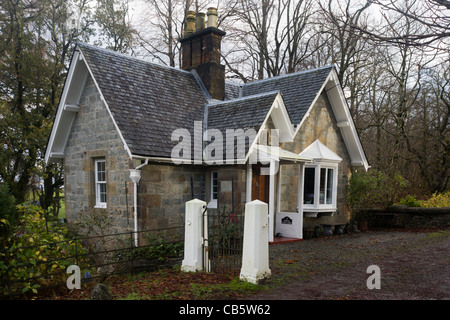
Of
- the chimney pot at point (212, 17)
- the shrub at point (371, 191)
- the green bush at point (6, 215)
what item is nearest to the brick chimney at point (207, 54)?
the chimney pot at point (212, 17)

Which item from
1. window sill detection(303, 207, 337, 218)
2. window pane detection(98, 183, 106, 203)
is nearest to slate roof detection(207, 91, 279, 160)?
window sill detection(303, 207, 337, 218)

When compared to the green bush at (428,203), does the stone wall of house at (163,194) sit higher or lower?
higher

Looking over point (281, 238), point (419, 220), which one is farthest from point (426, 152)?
point (281, 238)

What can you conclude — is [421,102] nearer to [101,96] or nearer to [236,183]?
[236,183]

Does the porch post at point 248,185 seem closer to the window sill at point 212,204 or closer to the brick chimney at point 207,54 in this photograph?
the window sill at point 212,204

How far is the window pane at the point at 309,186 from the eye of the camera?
13.1 metres

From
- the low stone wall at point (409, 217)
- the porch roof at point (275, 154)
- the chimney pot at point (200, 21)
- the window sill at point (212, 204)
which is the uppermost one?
the chimney pot at point (200, 21)

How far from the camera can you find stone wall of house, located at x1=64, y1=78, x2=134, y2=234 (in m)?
10.7

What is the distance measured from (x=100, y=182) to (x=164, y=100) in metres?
3.50

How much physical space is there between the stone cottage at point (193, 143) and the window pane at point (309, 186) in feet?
0.12

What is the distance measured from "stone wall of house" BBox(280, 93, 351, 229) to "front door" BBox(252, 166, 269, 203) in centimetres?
76

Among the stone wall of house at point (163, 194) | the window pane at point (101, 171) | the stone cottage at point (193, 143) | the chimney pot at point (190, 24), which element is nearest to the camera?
the stone wall of house at point (163, 194)

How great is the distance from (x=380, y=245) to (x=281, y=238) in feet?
10.0

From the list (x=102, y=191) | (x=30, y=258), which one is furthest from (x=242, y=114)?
(x=30, y=258)
